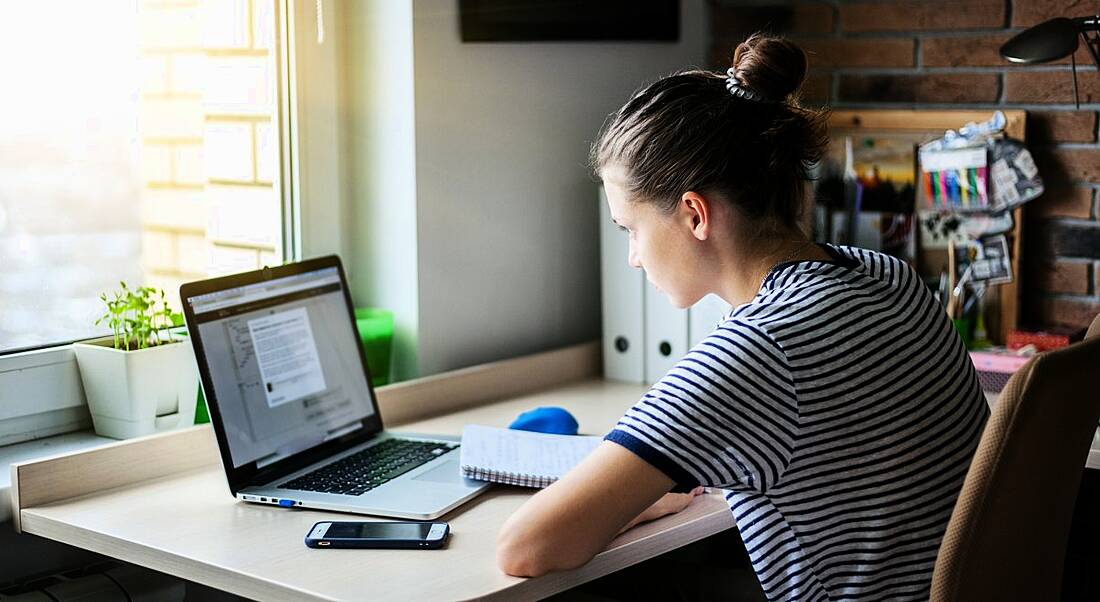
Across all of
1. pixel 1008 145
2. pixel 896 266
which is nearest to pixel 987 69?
pixel 1008 145

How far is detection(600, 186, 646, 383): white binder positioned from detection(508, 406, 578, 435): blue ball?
1.92 ft

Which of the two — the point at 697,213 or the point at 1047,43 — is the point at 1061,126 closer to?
the point at 1047,43

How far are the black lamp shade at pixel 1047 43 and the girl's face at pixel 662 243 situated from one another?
2.87ft

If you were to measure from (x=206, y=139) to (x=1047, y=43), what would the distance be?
4.44 feet

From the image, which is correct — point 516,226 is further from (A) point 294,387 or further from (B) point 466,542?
(B) point 466,542

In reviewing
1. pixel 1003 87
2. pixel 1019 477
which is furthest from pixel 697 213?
pixel 1003 87

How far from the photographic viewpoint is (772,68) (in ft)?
4.67

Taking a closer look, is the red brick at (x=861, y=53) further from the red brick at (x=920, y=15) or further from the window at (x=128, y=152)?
the window at (x=128, y=152)

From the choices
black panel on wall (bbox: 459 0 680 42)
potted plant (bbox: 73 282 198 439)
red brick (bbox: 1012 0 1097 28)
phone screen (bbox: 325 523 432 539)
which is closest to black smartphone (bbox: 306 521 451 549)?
phone screen (bbox: 325 523 432 539)

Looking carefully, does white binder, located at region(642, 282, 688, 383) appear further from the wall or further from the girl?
the girl

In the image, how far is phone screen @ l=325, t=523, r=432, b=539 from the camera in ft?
4.73

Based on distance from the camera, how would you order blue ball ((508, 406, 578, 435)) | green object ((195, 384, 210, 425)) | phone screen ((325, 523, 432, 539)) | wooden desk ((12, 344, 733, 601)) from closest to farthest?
wooden desk ((12, 344, 733, 601)) < phone screen ((325, 523, 432, 539)) < blue ball ((508, 406, 578, 435)) < green object ((195, 384, 210, 425))

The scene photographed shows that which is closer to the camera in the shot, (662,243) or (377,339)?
(662,243)

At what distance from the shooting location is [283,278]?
1.83 m
